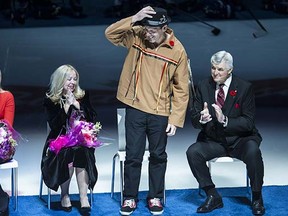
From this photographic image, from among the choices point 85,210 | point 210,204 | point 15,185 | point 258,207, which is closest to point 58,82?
point 15,185

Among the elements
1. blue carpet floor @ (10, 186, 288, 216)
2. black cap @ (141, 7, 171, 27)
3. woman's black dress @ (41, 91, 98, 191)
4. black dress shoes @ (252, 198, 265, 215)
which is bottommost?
blue carpet floor @ (10, 186, 288, 216)

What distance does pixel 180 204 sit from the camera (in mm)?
6410

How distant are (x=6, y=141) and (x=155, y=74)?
3.90 ft

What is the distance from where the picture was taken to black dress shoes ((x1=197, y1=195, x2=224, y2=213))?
20.4 feet

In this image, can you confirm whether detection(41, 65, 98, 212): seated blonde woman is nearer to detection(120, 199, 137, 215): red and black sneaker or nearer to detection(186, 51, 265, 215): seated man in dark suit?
detection(120, 199, 137, 215): red and black sneaker

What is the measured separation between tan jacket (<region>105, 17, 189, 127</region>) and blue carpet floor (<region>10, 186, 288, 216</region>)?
682mm

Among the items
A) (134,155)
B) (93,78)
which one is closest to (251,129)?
(134,155)

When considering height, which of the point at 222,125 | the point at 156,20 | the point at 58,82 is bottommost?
the point at 222,125

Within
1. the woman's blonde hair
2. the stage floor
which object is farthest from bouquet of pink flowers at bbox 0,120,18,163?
the stage floor

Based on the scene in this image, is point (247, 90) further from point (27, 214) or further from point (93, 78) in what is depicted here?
point (93, 78)

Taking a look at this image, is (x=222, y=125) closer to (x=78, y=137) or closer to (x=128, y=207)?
(x=128, y=207)

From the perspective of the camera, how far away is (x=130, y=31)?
6.16 metres

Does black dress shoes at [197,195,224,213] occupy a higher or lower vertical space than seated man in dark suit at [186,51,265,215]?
lower

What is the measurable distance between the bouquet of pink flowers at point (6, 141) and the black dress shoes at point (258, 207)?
1813 millimetres
